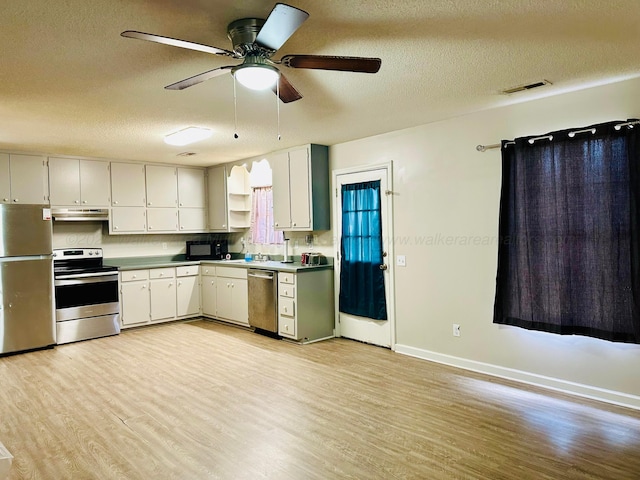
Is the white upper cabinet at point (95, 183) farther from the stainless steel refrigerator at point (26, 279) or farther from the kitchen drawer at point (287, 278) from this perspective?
the kitchen drawer at point (287, 278)

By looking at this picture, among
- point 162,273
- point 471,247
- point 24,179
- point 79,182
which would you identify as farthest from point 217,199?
point 471,247

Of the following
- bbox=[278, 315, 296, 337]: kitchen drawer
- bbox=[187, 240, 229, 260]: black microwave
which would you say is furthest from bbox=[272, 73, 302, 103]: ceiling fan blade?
bbox=[187, 240, 229, 260]: black microwave

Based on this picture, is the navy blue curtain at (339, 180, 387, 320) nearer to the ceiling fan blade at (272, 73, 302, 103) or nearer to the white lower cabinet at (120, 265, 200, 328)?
the ceiling fan blade at (272, 73, 302, 103)

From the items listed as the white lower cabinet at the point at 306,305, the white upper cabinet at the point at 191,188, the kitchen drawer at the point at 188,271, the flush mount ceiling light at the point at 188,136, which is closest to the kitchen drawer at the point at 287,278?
the white lower cabinet at the point at 306,305

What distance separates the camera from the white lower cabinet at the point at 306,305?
16.7ft

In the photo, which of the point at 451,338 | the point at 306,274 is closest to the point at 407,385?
the point at 451,338

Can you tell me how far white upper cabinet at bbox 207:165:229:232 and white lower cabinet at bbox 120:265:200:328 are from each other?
0.77m

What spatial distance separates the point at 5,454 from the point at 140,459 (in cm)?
165

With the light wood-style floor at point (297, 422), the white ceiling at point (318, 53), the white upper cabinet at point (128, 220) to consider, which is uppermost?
the white ceiling at point (318, 53)

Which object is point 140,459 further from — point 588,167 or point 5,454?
point 588,167

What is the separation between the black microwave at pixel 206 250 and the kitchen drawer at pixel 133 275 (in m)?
0.85

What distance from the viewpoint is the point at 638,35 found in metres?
2.42

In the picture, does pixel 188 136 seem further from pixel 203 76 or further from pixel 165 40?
pixel 165 40

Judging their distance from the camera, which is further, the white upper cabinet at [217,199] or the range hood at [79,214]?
the white upper cabinet at [217,199]
